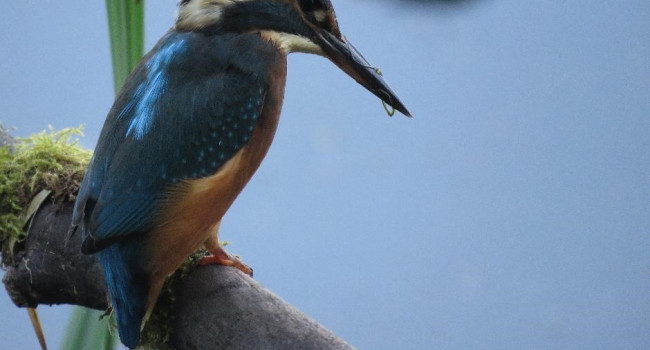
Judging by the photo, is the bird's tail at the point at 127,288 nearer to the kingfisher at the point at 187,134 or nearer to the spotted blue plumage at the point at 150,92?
the kingfisher at the point at 187,134

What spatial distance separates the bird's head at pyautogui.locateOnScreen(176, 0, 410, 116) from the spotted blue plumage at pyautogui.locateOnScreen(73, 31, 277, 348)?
23 mm

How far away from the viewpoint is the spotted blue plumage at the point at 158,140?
106 centimetres

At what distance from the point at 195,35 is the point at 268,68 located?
128 millimetres

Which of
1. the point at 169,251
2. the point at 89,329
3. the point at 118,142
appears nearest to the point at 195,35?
the point at 118,142

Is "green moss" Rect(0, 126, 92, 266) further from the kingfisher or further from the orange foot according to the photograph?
the orange foot

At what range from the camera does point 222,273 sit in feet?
3.74

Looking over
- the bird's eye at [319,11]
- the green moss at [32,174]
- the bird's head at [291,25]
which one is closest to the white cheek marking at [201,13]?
the bird's head at [291,25]

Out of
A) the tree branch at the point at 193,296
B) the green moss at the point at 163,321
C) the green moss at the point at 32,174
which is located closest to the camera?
the tree branch at the point at 193,296

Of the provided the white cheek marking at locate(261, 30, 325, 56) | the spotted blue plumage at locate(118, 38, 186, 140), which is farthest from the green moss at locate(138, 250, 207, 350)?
the white cheek marking at locate(261, 30, 325, 56)

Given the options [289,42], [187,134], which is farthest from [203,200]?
[289,42]

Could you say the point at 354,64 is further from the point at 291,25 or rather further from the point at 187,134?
the point at 187,134

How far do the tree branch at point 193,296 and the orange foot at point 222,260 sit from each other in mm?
16

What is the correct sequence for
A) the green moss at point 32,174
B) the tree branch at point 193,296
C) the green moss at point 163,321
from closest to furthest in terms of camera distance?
the tree branch at point 193,296 < the green moss at point 163,321 < the green moss at point 32,174

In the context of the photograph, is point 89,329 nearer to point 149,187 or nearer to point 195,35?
point 149,187
